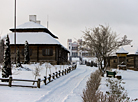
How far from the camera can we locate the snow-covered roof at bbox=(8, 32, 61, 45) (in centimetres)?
3374

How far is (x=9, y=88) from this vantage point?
43.8ft

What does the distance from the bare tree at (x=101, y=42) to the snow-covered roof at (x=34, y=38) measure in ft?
35.0

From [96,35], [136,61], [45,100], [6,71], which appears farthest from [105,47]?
[136,61]

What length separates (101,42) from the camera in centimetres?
2272

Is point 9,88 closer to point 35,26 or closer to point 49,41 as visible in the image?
point 49,41

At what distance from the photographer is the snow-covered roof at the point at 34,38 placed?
33.7 metres

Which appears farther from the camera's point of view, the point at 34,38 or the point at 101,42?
the point at 34,38

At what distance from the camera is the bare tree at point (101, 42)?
2270 centimetres

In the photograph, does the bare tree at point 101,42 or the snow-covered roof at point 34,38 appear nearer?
the bare tree at point 101,42

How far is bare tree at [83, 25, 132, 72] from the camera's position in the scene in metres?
22.7

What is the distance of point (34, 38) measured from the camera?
115ft

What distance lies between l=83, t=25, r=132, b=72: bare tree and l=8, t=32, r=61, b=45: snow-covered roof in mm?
10675

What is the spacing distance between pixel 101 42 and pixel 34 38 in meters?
16.0

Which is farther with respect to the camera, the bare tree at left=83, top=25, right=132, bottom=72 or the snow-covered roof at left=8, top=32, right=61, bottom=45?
the snow-covered roof at left=8, top=32, right=61, bottom=45
